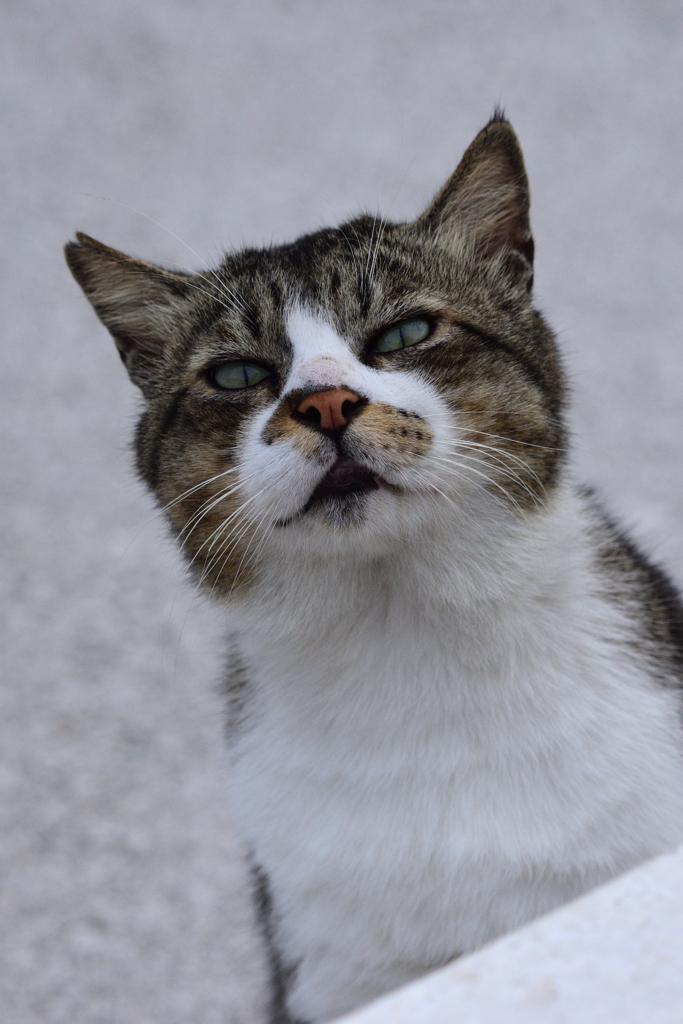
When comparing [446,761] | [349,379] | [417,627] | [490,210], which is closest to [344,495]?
[349,379]

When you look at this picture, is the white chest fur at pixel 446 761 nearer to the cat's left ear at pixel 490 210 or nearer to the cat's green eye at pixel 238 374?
the cat's green eye at pixel 238 374

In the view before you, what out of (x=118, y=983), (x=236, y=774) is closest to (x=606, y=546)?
(x=236, y=774)

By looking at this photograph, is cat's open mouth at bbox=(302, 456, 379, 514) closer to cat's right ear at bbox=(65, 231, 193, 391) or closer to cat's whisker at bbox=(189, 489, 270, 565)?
cat's whisker at bbox=(189, 489, 270, 565)

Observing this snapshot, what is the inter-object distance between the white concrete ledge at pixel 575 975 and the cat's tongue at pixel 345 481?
1.53ft

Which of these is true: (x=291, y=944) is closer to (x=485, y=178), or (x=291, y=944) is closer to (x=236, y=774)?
(x=236, y=774)

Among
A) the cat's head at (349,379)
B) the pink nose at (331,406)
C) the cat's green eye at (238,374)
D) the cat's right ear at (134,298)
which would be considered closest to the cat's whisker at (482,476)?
the cat's head at (349,379)

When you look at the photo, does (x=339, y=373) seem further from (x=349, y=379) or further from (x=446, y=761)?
(x=446, y=761)

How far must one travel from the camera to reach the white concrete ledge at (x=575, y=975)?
1.47 feet

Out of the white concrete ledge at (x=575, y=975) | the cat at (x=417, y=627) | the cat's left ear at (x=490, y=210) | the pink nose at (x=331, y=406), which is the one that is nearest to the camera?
the white concrete ledge at (x=575, y=975)

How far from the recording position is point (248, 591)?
105 cm

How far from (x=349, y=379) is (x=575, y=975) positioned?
0.58 m

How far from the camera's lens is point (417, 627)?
40.9 inches

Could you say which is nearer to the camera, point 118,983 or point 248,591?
point 248,591

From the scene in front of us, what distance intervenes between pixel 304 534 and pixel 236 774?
39 centimetres
